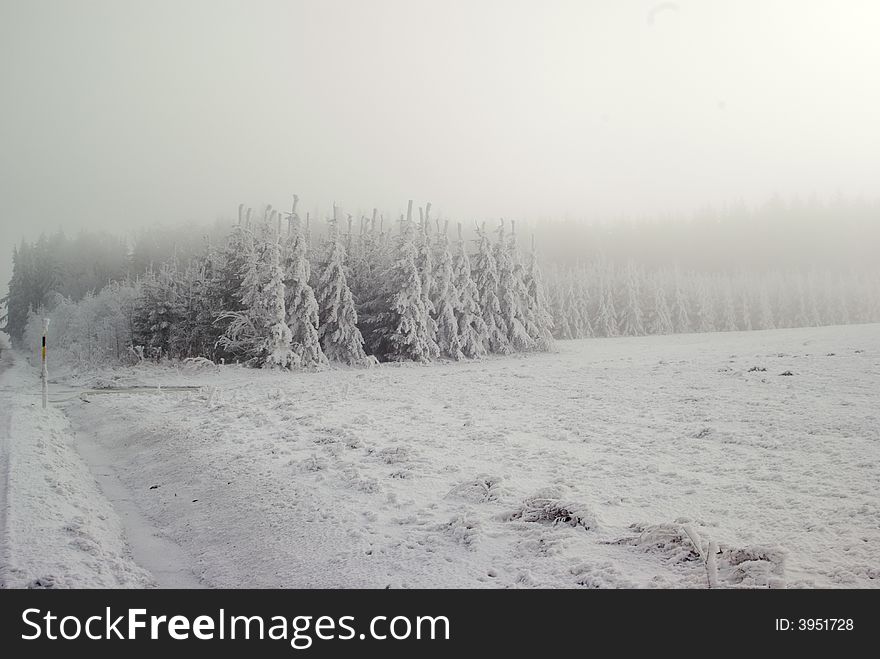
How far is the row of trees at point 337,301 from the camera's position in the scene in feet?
109

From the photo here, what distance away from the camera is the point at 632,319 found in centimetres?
8000

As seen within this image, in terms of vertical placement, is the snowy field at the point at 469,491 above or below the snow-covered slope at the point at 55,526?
below

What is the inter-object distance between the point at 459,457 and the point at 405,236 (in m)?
29.6

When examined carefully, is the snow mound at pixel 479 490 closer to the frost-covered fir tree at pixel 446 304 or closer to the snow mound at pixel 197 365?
the snow mound at pixel 197 365

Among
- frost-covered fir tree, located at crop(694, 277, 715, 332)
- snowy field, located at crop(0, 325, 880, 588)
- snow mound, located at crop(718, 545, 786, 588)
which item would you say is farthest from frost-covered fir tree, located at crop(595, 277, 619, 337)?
snow mound, located at crop(718, 545, 786, 588)

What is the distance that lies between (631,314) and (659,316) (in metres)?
4.87

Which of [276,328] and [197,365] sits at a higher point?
[276,328]

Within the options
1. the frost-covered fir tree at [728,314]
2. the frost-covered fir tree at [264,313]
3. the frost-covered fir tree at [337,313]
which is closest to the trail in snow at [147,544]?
the frost-covered fir tree at [264,313]

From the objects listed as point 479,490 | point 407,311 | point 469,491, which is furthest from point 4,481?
point 407,311

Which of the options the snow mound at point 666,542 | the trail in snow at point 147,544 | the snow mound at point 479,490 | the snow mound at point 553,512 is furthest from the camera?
the snow mound at point 479,490

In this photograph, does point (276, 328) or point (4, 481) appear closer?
point (4, 481)

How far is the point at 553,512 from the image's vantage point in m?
6.65

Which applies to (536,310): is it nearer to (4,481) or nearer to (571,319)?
(571,319)
